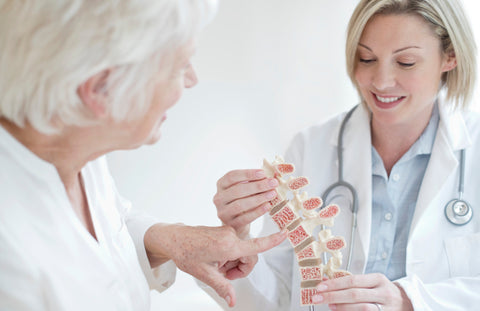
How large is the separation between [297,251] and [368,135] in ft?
1.87

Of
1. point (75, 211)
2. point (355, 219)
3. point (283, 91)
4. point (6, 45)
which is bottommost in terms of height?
point (355, 219)

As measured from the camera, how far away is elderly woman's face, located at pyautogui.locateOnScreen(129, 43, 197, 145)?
0.73m

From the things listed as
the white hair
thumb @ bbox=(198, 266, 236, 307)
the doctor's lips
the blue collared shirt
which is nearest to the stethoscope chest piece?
the blue collared shirt

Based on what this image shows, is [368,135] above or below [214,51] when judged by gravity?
below

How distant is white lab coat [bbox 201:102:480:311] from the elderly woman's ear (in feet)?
2.72

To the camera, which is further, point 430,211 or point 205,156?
point 205,156

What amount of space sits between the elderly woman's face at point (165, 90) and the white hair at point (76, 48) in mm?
22

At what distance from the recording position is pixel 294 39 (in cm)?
230

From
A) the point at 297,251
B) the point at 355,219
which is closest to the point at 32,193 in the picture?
the point at 297,251

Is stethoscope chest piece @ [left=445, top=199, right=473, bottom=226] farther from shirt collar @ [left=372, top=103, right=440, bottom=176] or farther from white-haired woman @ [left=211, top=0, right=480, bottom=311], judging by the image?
shirt collar @ [left=372, top=103, right=440, bottom=176]

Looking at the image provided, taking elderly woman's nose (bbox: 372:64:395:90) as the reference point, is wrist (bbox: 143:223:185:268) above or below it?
below

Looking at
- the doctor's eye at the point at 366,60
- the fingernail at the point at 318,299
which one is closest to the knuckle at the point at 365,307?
the fingernail at the point at 318,299

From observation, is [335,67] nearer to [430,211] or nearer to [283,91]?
[283,91]

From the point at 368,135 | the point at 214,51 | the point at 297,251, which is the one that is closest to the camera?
the point at 297,251
